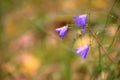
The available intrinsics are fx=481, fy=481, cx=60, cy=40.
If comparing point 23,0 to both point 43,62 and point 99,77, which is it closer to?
point 43,62

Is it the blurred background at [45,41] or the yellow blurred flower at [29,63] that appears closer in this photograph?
the blurred background at [45,41]

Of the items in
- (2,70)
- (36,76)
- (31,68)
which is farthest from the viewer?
(31,68)

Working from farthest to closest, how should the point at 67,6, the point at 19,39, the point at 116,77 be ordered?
the point at 67,6
the point at 19,39
the point at 116,77

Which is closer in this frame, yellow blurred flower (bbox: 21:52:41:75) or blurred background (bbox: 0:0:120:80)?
blurred background (bbox: 0:0:120:80)

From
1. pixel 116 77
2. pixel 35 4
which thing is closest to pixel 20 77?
pixel 116 77

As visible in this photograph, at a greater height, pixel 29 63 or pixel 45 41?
pixel 45 41

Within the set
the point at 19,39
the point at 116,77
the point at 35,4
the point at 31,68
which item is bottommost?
the point at 116,77

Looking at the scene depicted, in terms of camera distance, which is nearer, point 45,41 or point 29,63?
point 29,63

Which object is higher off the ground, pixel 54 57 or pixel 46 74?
pixel 54 57
